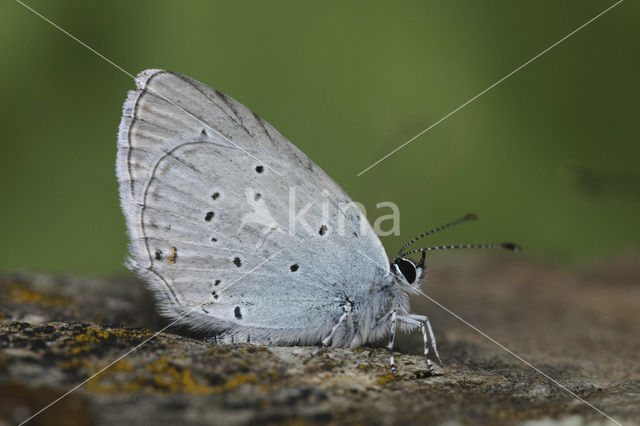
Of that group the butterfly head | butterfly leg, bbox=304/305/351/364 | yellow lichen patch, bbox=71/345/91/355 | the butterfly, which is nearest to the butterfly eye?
the butterfly head

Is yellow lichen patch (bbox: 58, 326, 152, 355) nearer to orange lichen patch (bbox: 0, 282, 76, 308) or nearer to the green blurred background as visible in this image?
orange lichen patch (bbox: 0, 282, 76, 308)

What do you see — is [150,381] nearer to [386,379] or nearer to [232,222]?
[386,379]

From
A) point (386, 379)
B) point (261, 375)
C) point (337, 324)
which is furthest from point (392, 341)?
point (261, 375)

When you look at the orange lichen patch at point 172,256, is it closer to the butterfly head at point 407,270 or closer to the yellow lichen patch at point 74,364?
the yellow lichen patch at point 74,364

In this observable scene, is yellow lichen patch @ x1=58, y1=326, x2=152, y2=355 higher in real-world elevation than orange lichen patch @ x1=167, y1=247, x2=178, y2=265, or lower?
lower

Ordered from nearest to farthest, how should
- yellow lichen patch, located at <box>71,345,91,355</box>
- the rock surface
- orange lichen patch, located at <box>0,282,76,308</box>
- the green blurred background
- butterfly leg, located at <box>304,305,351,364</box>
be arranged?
the rock surface
yellow lichen patch, located at <box>71,345,91,355</box>
butterfly leg, located at <box>304,305,351,364</box>
orange lichen patch, located at <box>0,282,76,308</box>
the green blurred background

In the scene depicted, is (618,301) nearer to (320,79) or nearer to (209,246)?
(320,79)

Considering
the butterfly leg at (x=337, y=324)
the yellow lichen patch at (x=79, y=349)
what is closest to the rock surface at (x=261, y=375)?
the yellow lichen patch at (x=79, y=349)
